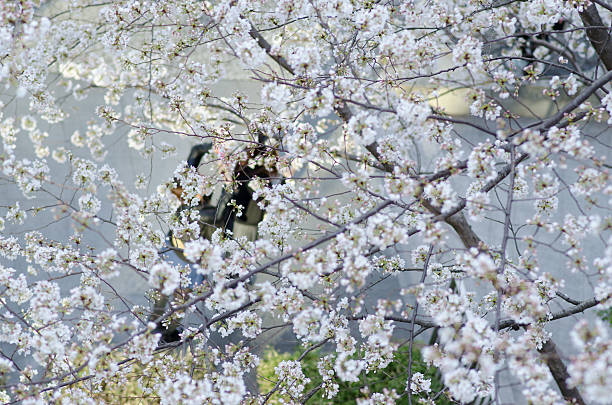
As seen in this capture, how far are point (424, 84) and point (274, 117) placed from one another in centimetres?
339

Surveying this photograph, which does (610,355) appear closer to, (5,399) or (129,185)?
(5,399)

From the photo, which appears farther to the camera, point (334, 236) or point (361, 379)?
point (361, 379)

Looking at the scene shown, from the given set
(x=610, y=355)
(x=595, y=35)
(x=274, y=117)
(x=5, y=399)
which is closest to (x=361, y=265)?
(x=610, y=355)

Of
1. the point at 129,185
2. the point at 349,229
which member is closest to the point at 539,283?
the point at 349,229

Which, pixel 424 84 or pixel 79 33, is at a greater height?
pixel 424 84

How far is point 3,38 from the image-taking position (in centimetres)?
199

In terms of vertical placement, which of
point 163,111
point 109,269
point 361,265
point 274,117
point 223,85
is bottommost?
point 361,265

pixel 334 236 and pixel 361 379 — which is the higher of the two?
pixel 361 379

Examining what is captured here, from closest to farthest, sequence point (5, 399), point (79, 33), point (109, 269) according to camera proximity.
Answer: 1. point (109, 269)
2. point (5, 399)
3. point (79, 33)

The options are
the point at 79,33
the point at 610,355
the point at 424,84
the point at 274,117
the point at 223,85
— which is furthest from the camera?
the point at 223,85

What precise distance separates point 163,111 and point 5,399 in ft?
8.51

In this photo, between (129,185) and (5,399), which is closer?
(5,399)

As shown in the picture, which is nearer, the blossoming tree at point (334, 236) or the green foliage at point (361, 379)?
the blossoming tree at point (334, 236)

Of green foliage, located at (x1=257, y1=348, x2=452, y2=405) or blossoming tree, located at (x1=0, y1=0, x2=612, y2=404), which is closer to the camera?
blossoming tree, located at (x1=0, y1=0, x2=612, y2=404)
